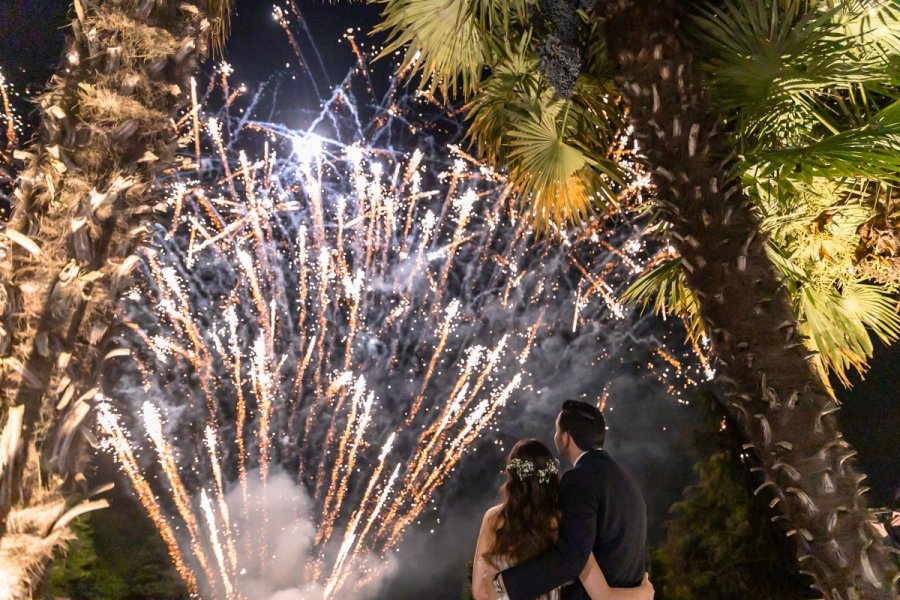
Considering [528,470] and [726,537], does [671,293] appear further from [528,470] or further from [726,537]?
[726,537]

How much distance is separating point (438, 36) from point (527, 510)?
17.7 feet

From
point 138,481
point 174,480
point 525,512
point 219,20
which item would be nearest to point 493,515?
point 525,512

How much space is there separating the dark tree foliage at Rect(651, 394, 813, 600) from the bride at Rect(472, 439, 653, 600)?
10719 millimetres

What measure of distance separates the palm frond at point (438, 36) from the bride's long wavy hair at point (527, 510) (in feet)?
14.8

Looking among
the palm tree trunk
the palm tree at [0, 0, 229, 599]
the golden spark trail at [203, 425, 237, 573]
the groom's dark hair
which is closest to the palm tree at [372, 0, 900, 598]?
the palm tree trunk

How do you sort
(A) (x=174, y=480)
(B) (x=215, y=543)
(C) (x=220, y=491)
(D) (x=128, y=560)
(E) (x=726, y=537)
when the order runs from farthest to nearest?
(B) (x=215, y=543), (C) (x=220, y=491), (A) (x=174, y=480), (D) (x=128, y=560), (E) (x=726, y=537)

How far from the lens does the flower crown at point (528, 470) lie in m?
3.21

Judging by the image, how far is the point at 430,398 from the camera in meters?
35.7

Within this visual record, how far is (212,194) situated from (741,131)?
17002 millimetres

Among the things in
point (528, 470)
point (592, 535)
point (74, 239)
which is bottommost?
point (592, 535)

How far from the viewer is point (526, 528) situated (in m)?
3.12

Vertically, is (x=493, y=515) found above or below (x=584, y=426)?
below

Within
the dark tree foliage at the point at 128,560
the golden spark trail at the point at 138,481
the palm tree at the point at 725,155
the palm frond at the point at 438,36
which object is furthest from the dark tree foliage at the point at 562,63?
the golden spark trail at the point at 138,481

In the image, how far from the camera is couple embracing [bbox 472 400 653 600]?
2958 mm
